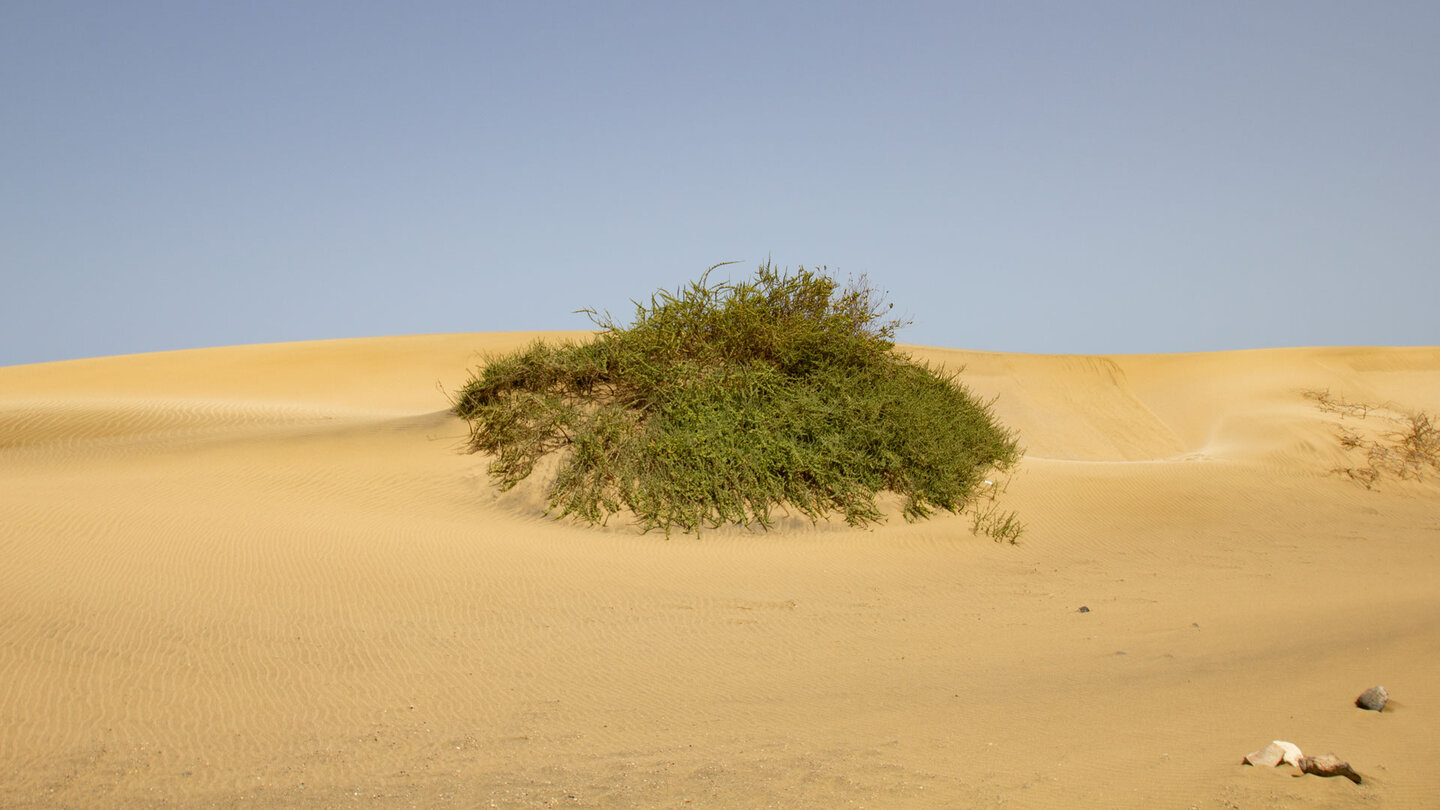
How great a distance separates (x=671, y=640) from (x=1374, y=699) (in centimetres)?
407

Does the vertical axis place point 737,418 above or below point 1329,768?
above

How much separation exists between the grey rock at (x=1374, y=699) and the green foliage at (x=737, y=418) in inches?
214

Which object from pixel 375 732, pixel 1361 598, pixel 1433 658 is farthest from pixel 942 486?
pixel 375 732

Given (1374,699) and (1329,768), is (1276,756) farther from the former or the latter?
(1374,699)

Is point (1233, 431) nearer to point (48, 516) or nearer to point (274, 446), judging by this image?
point (274, 446)

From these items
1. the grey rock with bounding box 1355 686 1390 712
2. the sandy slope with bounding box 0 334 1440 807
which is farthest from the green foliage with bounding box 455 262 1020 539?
the grey rock with bounding box 1355 686 1390 712

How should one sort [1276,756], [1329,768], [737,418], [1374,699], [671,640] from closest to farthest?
[1329,768] → [1276,756] → [1374,699] → [671,640] → [737,418]

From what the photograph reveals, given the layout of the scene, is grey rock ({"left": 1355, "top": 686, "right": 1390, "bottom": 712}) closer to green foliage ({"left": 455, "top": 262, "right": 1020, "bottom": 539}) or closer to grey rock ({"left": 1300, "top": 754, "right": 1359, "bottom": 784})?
grey rock ({"left": 1300, "top": 754, "right": 1359, "bottom": 784})

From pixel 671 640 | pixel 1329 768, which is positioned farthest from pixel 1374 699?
pixel 671 640

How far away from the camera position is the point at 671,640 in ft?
21.8

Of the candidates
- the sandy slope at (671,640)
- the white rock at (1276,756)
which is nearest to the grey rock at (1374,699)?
the sandy slope at (671,640)

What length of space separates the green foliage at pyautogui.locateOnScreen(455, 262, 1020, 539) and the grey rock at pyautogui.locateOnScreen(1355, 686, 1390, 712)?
544 cm

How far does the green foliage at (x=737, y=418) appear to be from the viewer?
10.3 meters

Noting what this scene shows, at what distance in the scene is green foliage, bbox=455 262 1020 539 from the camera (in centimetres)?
1030
